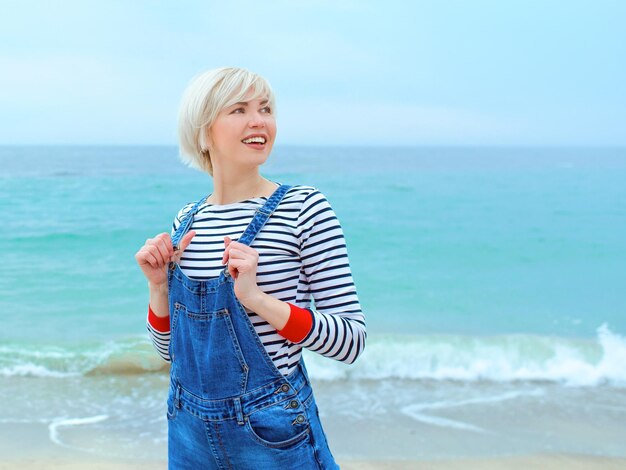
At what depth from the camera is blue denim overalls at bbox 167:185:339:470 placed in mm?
1743

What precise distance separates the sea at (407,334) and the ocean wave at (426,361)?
24mm

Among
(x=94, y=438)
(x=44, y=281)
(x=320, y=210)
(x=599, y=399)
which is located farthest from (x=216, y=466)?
(x=44, y=281)

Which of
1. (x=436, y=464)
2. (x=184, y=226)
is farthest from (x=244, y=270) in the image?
(x=436, y=464)

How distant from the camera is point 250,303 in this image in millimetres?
1666

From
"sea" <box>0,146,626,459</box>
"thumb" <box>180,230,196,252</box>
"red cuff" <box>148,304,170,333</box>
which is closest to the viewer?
"thumb" <box>180,230,196,252</box>

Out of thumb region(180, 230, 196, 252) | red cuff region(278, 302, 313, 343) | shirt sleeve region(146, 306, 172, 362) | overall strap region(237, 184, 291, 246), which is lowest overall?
shirt sleeve region(146, 306, 172, 362)

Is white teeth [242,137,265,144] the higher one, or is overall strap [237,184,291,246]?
white teeth [242,137,265,144]

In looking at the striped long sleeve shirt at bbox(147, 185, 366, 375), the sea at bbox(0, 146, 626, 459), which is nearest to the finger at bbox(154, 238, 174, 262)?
the striped long sleeve shirt at bbox(147, 185, 366, 375)

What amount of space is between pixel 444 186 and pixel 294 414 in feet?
92.5

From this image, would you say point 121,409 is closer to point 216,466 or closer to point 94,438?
point 94,438

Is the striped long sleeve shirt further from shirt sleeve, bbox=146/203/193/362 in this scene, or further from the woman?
shirt sleeve, bbox=146/203/193/362

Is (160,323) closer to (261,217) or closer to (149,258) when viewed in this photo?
(149,258)

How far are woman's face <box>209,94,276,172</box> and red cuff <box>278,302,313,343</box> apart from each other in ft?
1.53

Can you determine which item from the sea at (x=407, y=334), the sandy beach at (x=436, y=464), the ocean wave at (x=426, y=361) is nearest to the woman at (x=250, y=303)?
the sea at (x=407, y=334)
